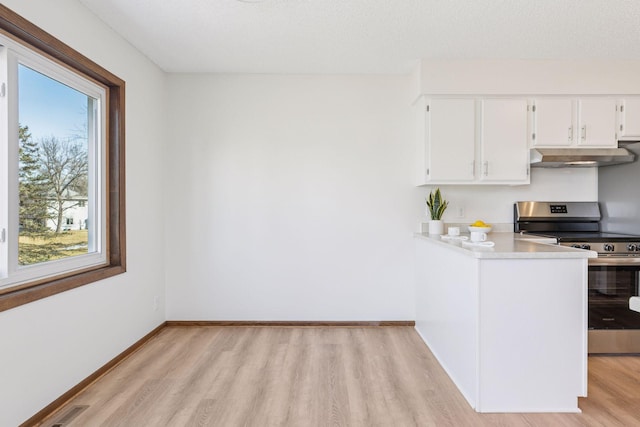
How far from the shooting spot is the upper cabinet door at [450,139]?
3479 mm

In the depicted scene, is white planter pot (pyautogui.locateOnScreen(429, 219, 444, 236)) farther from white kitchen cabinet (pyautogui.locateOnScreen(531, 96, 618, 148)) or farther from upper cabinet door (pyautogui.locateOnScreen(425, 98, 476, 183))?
white kitchen cabinet (pyautogui.locateOnScreen(531, 96, 618, 148))

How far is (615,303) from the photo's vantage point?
10.4 ft

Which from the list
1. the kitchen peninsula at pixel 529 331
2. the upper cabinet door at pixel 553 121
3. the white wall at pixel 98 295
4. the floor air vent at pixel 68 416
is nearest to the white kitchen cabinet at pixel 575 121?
the upper cabinet door at pixel 553 121

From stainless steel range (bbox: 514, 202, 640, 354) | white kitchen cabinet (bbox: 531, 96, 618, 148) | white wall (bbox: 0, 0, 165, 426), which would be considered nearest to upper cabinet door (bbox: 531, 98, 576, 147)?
white kitchen cabinet (bbox: 531, 96, 618, 148)

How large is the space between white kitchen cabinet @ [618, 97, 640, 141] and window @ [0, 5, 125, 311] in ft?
13.6

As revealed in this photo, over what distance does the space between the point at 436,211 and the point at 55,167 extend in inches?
118

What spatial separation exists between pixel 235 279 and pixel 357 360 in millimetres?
1468

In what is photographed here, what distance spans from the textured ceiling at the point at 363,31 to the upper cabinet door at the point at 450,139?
42cm

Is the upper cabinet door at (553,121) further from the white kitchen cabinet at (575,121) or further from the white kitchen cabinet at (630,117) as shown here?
the white kitchen cabinet at (630,117)

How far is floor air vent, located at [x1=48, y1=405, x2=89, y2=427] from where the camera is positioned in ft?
6.96

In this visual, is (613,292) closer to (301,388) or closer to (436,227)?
(436,227)

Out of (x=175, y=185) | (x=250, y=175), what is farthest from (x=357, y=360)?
(x=175, y=185)

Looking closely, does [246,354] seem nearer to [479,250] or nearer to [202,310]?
[202,310]

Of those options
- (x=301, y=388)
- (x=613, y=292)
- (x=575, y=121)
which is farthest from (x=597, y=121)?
(x=301, y=388)
